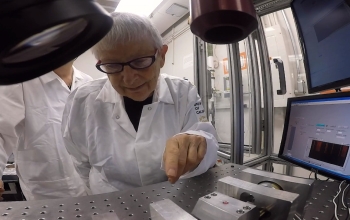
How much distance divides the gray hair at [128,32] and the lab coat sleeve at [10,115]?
0.46m

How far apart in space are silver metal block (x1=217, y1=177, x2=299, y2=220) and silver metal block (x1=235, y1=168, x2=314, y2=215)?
0.04 meters

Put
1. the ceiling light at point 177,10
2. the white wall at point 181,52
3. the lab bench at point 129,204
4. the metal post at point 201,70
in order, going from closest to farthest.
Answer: the lab bench at point 129,204 → the metal post at point 201,70 → the ceiling light at point 177,10 → the white wall at point 181,52

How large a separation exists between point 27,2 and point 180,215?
32cm

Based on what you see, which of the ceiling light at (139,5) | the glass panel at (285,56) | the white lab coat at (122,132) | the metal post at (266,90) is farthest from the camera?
the ceiling light at (139,5)

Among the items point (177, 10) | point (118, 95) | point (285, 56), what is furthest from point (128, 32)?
point (177, 10)

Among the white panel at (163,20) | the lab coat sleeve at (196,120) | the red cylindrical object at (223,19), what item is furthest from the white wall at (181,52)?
the red cylindrical object at (223,19)

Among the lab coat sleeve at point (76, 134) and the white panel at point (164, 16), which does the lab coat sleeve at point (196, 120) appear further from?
the white panel at point (164, 16)

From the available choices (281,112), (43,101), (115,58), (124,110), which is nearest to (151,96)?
(124,110)

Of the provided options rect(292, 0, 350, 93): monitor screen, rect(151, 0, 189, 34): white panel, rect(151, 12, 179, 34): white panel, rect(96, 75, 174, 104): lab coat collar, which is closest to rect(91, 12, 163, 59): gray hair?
rect(96, 75, 174, 104): lab coat collar

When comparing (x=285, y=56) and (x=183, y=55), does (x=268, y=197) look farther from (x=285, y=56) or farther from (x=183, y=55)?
(x=183, y=55)

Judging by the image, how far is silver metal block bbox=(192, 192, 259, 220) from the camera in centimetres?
33

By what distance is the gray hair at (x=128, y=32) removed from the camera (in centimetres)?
62

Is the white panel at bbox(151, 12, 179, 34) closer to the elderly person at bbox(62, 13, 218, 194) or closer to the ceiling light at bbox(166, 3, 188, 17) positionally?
the ceiling light at bbox(166, 3, 188, 17)

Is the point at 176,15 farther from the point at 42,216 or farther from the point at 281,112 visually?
the point at 42,216
